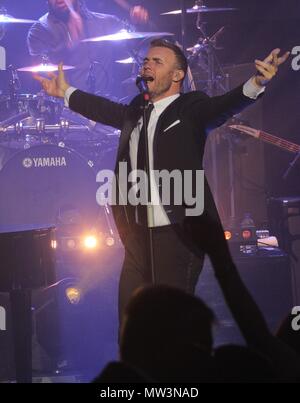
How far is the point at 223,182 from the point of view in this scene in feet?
27.8

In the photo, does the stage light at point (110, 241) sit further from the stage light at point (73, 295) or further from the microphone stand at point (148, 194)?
the microphone stand at point (148, 194)

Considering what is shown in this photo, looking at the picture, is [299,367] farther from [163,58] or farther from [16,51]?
[16,51]

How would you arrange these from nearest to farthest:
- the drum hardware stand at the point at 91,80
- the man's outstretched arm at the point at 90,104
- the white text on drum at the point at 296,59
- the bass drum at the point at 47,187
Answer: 1. the man's outstretched arm at the point at 90,104
2. the bass drum at the point at 47,187
3. the drum hardware stand at the point at 91,80
4. the white text on drum at the point at 296,59

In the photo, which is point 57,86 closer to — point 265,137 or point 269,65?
point 269,65

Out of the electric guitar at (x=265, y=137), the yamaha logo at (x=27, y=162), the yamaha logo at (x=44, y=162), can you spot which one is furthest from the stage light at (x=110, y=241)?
the electric guitar at (x=265, y=137)

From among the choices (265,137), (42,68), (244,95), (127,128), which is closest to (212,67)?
(265,137)

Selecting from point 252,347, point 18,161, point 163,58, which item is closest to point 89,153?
point 18,161

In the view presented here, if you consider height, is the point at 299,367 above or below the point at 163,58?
below

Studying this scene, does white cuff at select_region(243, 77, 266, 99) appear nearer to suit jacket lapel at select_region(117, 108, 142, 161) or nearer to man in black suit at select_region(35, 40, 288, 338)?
man in black suit at select_region(35, 40, 288, 338)

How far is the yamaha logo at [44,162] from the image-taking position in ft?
25.2

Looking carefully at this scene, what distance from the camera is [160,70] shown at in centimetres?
402

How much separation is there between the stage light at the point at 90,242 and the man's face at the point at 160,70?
2903 millimetres

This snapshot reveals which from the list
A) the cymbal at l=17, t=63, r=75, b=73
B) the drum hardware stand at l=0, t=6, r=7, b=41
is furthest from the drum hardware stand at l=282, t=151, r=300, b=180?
the drum hardware stand at l=0, t=6, r=7, b=41

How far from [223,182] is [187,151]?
4.64m
